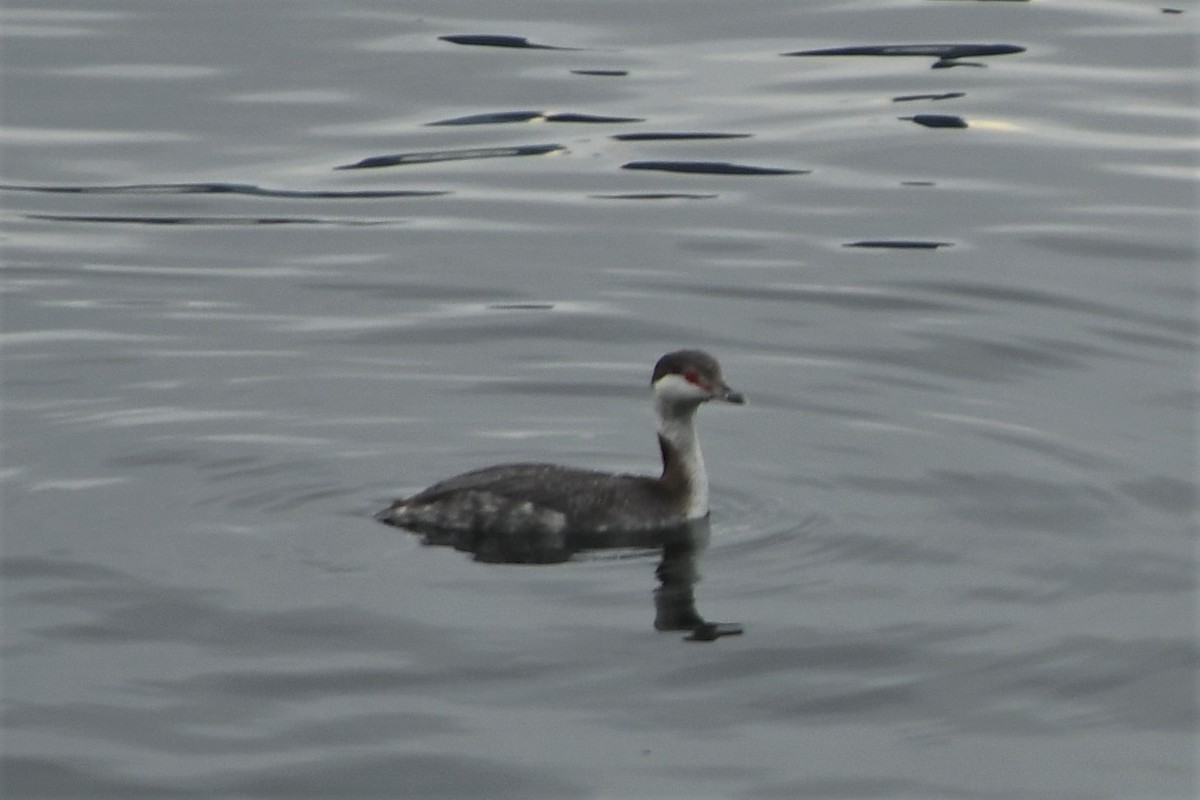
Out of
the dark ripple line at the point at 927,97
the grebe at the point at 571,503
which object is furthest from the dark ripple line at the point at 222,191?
the grebe at the point at 571,503

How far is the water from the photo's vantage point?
37.1ft

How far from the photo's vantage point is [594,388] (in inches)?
668

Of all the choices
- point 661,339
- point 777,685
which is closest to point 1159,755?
point 777,685

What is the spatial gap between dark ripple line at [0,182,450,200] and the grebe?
28.5 feet

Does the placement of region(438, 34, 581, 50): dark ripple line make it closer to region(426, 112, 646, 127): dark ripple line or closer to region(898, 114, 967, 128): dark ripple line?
region(426, 112, 646, 127): dark ripple line

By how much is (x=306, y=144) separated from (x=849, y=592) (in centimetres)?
1273

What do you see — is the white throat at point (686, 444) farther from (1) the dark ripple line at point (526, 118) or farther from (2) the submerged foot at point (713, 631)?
(1) the dark ripple line at point (526, 118)

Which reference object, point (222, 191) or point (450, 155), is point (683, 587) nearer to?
point (222, 191)

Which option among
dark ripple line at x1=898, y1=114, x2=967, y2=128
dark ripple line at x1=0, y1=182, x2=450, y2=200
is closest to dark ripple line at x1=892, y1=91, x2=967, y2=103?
dark ripple line at x1=898, y1=114, x2=967, y2=128

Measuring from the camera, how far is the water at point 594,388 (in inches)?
445

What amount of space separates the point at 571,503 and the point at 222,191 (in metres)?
9.74

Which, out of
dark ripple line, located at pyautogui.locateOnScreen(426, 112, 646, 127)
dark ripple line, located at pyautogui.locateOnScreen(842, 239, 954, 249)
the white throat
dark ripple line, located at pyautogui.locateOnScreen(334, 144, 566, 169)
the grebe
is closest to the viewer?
the grebe

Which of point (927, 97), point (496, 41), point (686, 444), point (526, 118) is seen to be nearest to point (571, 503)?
point (686, 444)

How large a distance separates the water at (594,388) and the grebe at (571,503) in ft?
1.09
